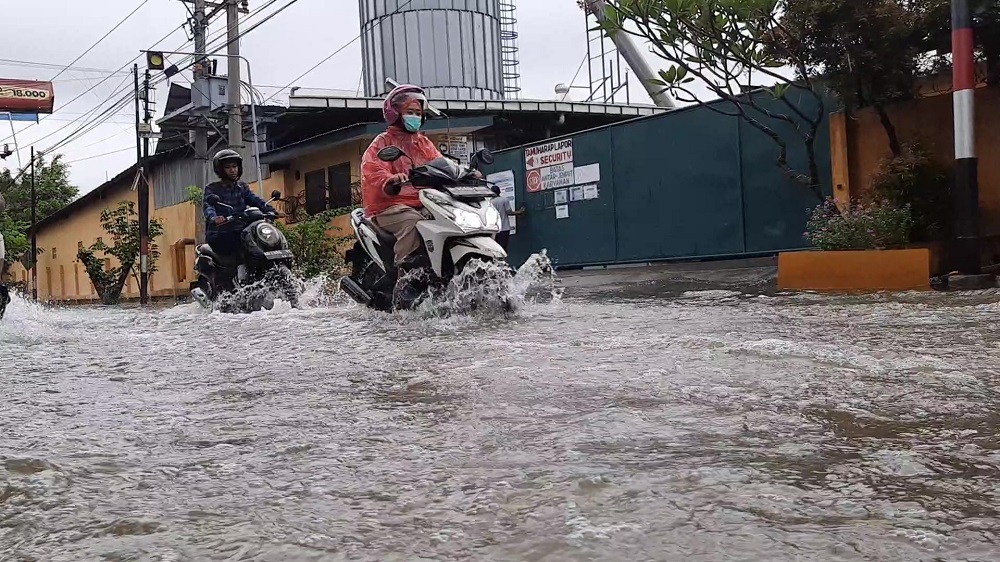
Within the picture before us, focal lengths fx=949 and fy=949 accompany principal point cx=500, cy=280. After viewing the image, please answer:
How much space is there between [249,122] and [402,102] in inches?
539

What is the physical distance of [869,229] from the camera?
7191mm

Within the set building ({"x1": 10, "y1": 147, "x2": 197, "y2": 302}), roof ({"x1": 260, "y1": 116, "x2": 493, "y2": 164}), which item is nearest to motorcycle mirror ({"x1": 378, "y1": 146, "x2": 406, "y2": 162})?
roof ({"x1": 260, "y1": 116, "x2": 493, "y2": 164})

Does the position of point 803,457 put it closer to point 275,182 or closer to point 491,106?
point 491,106

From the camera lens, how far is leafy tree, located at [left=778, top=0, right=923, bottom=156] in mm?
7742

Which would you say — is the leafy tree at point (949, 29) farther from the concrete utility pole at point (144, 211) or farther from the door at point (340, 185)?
the concrete utility pole at point (144, 211)

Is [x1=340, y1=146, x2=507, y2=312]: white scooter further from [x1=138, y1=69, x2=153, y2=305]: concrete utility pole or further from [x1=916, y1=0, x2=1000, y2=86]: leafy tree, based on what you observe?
[x1=138, y1=69, x2=153, y2=305]: concrete utility pole

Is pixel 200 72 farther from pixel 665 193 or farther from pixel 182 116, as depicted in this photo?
pixel 665 193

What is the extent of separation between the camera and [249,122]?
763 inches

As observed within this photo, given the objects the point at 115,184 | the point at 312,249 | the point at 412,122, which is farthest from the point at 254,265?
the point at 115,184

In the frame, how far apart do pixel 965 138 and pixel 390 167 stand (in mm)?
4343

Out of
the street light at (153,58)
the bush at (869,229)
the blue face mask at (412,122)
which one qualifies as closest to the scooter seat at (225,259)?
the blue face mask at (412,122)

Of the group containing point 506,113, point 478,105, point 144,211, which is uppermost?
point 478,105

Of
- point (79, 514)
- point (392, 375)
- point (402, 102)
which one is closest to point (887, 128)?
point (402, 102)

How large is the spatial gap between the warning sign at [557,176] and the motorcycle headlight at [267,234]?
6.23m
